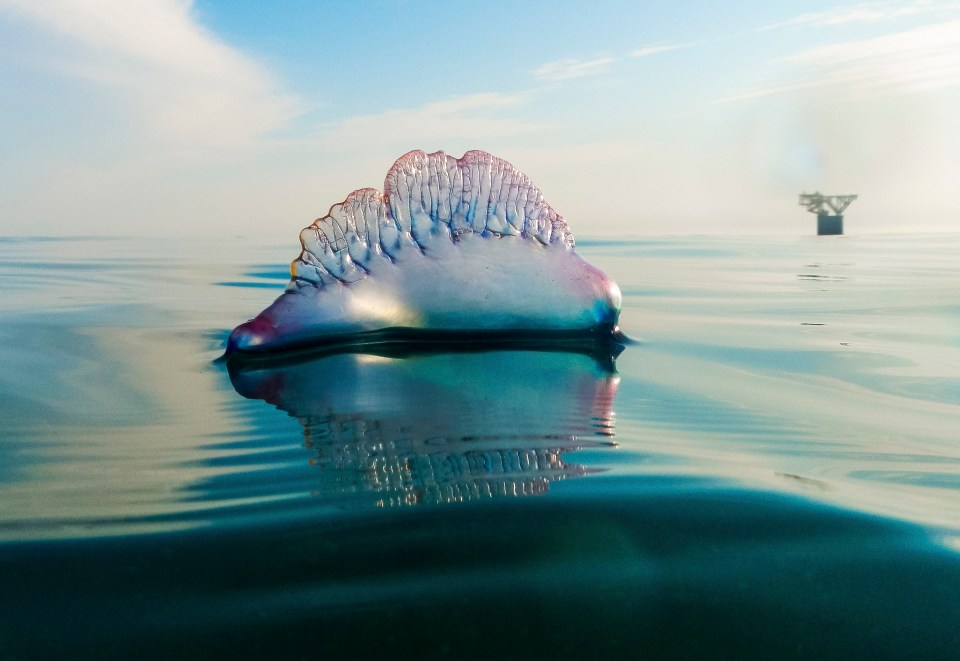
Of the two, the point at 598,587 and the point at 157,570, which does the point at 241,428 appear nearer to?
the point at 157,570

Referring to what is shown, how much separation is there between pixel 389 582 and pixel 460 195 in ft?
6.08

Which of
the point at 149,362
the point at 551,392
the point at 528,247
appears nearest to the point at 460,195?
the point at 528,247

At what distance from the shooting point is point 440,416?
1819 millimetres

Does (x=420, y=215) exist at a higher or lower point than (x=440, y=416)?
higher

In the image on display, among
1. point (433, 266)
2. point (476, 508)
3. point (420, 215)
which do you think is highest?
point (420, 215)

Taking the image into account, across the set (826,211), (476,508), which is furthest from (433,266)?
(826,211)

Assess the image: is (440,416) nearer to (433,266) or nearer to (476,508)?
(476,508)

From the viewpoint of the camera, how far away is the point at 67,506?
124 cm

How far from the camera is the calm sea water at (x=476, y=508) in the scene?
936mm

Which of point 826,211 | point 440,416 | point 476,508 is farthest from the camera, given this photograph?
point 826,211

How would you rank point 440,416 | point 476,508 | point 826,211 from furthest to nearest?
1. point 826,211
2. point 440,416
3. point 476,508

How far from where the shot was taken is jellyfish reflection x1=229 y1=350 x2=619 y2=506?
4.43 feet

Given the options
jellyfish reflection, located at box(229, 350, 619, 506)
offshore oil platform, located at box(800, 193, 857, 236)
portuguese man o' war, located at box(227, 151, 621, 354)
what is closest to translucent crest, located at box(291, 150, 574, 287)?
portuguese man o' war, located at box(227, 151, 621, 354)

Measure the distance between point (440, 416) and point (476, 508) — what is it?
0.62 m
